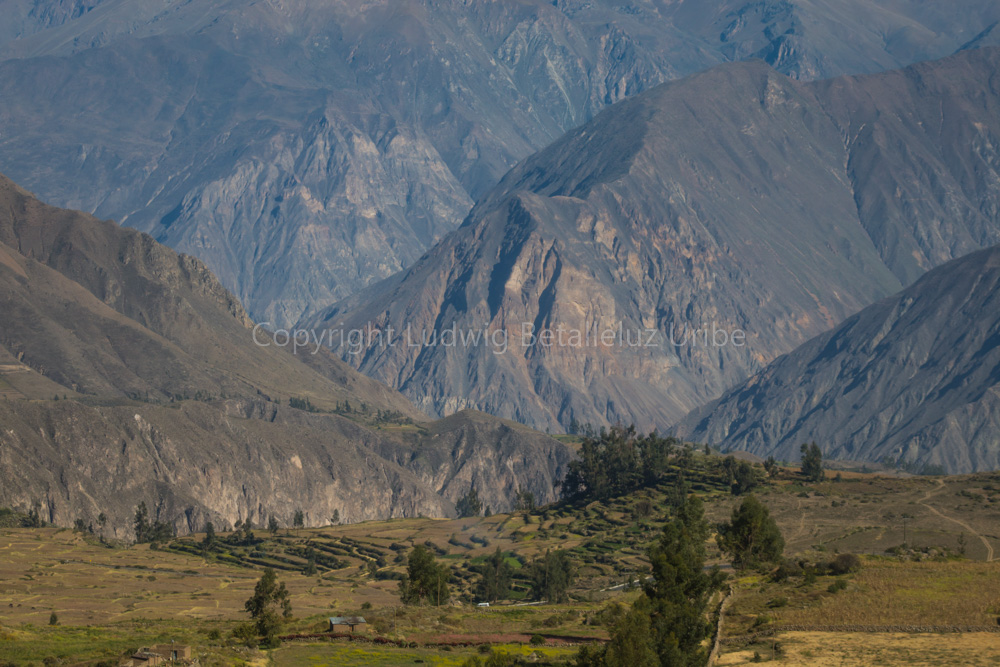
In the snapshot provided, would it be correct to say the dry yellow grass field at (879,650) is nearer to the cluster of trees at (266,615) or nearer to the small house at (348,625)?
the small house at (348,625)

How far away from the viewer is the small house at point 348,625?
9468cm

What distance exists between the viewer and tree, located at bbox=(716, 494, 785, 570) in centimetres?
11738

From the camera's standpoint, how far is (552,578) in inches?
5615

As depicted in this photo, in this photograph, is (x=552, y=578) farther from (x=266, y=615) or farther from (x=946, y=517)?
(x=266, y=615)

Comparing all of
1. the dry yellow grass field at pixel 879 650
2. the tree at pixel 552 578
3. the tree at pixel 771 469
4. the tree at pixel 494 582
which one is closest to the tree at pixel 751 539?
the tree at pixel 552 578

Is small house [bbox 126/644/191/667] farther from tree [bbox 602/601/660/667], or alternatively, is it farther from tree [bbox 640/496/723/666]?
tree [bbox 640/496/723/666]

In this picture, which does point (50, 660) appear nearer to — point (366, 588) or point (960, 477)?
point (366, 588)

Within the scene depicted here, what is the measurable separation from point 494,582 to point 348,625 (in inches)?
2210

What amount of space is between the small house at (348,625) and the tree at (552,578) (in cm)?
4059

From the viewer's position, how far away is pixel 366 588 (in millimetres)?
154625

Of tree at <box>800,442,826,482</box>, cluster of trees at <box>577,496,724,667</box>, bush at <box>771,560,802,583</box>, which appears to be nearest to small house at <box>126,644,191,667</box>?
cluster of trees at <box>577,496,724,667</box>

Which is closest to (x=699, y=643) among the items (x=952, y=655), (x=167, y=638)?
(x=952, y=655)

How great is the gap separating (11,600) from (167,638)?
3507 cm

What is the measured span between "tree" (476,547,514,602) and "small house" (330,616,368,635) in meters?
51.2
